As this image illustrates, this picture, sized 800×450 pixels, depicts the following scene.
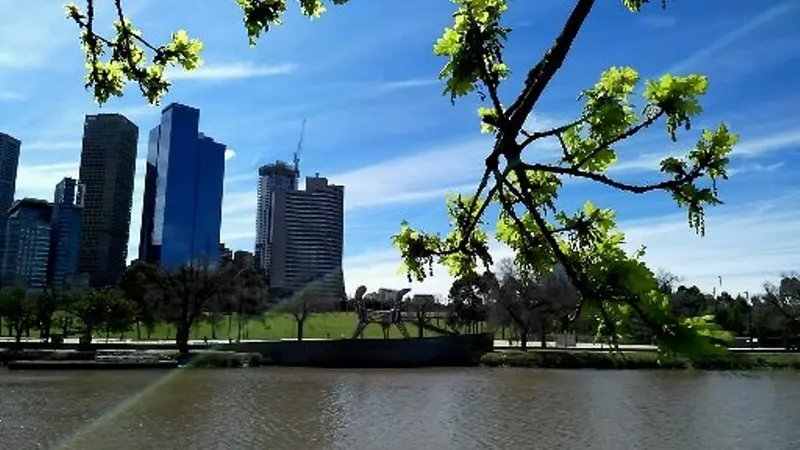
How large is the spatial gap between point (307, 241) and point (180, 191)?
1126 inches

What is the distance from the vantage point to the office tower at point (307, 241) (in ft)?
402

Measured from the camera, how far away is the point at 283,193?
14438 cm

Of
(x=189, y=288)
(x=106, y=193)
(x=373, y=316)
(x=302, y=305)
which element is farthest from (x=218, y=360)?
(x=106, y=193)

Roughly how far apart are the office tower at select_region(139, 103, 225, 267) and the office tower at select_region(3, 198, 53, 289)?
3124 centimetres

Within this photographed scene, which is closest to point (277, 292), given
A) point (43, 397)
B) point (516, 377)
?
point (516, 377)

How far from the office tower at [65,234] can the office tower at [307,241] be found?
32664 millimetres

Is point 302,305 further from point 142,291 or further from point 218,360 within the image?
point 218,360

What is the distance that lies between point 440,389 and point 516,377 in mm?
10759

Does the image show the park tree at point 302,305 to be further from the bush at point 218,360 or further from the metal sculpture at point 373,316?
the bush at point 218,360

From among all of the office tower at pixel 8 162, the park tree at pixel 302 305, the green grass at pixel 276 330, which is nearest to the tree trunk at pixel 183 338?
the park tree at pixel 302 305

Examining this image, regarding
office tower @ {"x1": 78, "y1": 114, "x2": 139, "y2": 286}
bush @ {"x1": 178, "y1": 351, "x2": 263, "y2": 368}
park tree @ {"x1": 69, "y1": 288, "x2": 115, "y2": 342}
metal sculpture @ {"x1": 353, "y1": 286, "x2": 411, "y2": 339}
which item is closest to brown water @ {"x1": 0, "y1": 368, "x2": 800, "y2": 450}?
bush @ {"x1": 178, "y1": 351, "x2": 263, "y2": 368}

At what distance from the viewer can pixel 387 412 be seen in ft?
97.8

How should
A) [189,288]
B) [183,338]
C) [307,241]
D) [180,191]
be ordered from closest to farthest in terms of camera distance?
[183,338] < [189,288] < [307,241] < [180,191]

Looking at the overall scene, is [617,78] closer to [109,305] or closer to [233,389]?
[233,389]
